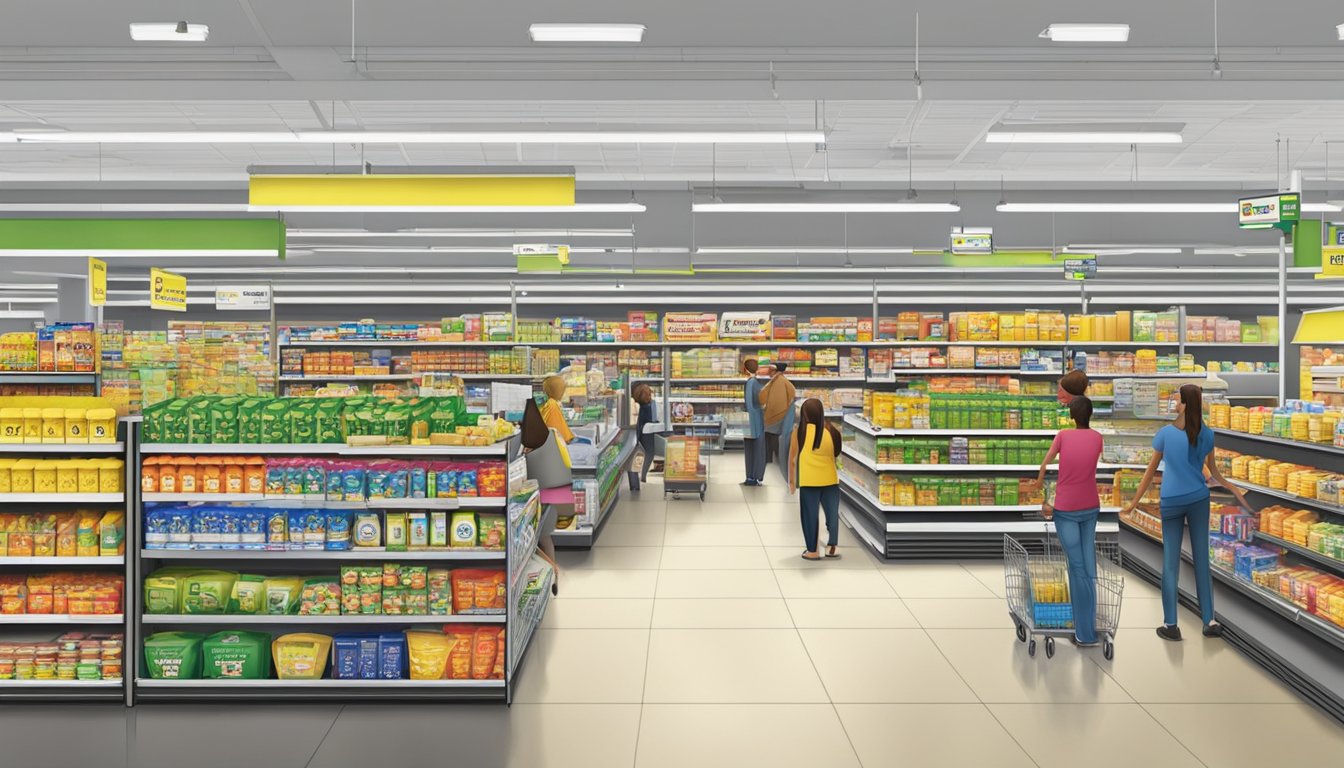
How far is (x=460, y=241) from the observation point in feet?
53.4

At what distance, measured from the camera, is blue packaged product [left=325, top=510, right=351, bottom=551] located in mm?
4641

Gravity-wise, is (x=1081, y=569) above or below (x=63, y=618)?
above

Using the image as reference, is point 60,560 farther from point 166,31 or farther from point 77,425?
point 166,31

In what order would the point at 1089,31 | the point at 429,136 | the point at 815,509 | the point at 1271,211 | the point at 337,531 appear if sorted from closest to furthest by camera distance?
1. the point at 337,531
2. the point at 429,136
3. the point at 1089,31
4. the point at 815,509
5. the point at 1271,211

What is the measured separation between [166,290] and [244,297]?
1.14 m

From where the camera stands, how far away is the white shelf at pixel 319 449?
464 cm

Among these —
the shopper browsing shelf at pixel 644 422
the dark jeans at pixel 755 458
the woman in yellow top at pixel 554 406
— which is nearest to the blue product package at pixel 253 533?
the woman in yellow top at pixel 554 406

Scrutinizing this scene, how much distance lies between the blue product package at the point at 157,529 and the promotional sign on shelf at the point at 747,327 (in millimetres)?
11262

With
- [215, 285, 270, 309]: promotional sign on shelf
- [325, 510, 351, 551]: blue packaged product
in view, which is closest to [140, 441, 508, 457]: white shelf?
[325, 510, 351, 551]: blue packaged product

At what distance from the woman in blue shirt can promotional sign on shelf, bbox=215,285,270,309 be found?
40.6 ft

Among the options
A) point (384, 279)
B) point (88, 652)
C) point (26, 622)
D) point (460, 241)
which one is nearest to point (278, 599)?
point (88, 652)

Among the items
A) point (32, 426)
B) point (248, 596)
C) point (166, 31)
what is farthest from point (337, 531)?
point (166, 31)

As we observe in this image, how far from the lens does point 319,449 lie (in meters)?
4.70

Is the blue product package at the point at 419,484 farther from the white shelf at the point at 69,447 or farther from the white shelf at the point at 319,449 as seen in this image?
the white shelf at the point at 69,447
